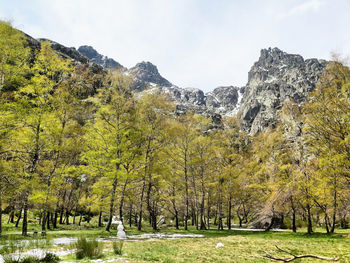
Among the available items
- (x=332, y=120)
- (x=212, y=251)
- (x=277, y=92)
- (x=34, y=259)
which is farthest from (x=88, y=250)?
(x=277, y=92)

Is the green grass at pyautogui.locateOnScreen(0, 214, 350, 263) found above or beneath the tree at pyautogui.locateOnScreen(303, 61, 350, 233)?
beneath

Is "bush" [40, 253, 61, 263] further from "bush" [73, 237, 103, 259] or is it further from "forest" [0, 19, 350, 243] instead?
"forest" [0, 19, 350, 243]

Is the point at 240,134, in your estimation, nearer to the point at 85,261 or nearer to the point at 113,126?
the point at 113,126

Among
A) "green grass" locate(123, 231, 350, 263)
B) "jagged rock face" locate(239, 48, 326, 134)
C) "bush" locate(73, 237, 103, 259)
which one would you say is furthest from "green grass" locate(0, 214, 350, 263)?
"jagged rock face" locate(239, 48, 326, 134)

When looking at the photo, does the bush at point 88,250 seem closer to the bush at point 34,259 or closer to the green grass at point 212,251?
the bush at point 34,259

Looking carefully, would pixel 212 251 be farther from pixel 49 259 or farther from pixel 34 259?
pixel 34 259

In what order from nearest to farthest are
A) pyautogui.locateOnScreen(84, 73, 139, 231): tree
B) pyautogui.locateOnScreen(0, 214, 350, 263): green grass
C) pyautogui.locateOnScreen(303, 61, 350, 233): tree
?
pyautogui.locateOnScreen(0, 214, 350, 263): green grass < pyautogui.locateOnScreen(303, 61, 350, 233): tree < pyautogui.locateOnScreen(84, 73, 139, 231): tree

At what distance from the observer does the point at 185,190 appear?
26062 mm

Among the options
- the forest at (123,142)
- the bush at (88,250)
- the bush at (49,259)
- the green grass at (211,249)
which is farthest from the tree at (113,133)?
the bush at (49,259)

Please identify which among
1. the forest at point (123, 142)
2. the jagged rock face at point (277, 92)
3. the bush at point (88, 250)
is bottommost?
the bush at point (88, 250)

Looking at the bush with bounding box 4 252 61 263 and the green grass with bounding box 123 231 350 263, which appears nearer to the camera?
the bush with bounding box 4 252 61 263

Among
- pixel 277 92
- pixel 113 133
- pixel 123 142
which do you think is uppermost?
pixel 277 92

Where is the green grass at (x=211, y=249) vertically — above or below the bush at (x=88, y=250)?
below

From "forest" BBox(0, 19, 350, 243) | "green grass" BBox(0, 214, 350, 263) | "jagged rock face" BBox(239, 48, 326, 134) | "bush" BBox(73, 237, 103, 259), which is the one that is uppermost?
"jagged rock face" BBox(239, 48, 326, 134)
